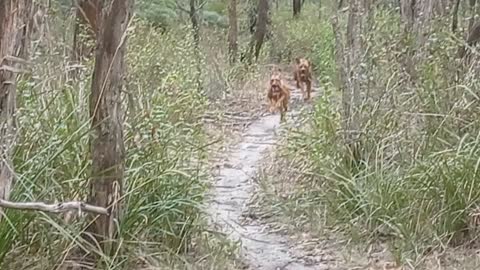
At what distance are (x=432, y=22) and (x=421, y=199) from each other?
7.74 feet

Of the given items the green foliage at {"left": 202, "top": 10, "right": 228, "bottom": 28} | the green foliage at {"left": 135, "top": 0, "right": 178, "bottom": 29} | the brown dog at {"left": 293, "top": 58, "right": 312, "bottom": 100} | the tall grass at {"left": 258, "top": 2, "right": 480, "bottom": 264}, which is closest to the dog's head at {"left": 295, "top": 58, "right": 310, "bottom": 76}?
the brown dog at {"left": 293, "top": 58, "right": 312, "bottom": 100}

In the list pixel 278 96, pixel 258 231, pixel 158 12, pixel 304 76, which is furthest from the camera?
pixel 158 12

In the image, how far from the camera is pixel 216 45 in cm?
1237

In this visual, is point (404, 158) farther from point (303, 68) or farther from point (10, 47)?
point (303, 68)

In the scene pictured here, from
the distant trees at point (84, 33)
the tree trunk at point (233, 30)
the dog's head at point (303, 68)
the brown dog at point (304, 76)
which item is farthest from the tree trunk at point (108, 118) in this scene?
the tree trunk at point (233, 30)

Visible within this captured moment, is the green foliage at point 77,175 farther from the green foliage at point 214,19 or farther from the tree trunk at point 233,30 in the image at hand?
the green foliage at point 214,19

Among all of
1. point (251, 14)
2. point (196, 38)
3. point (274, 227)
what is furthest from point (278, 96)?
point (251, 14)

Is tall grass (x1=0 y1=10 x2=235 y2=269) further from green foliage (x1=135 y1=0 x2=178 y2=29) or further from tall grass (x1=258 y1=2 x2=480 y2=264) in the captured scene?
green foliage (x1=135 y1=0 x2=178 y2=29)

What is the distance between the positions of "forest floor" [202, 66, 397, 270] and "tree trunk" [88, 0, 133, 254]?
0.90m

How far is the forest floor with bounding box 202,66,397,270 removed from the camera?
14.0 feet

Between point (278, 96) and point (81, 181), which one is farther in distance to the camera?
point (278, 96)

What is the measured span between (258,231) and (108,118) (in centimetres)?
161

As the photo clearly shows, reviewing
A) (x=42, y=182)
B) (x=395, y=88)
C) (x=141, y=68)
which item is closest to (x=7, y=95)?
(x=42, y=182)

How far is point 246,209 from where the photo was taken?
5312mm
